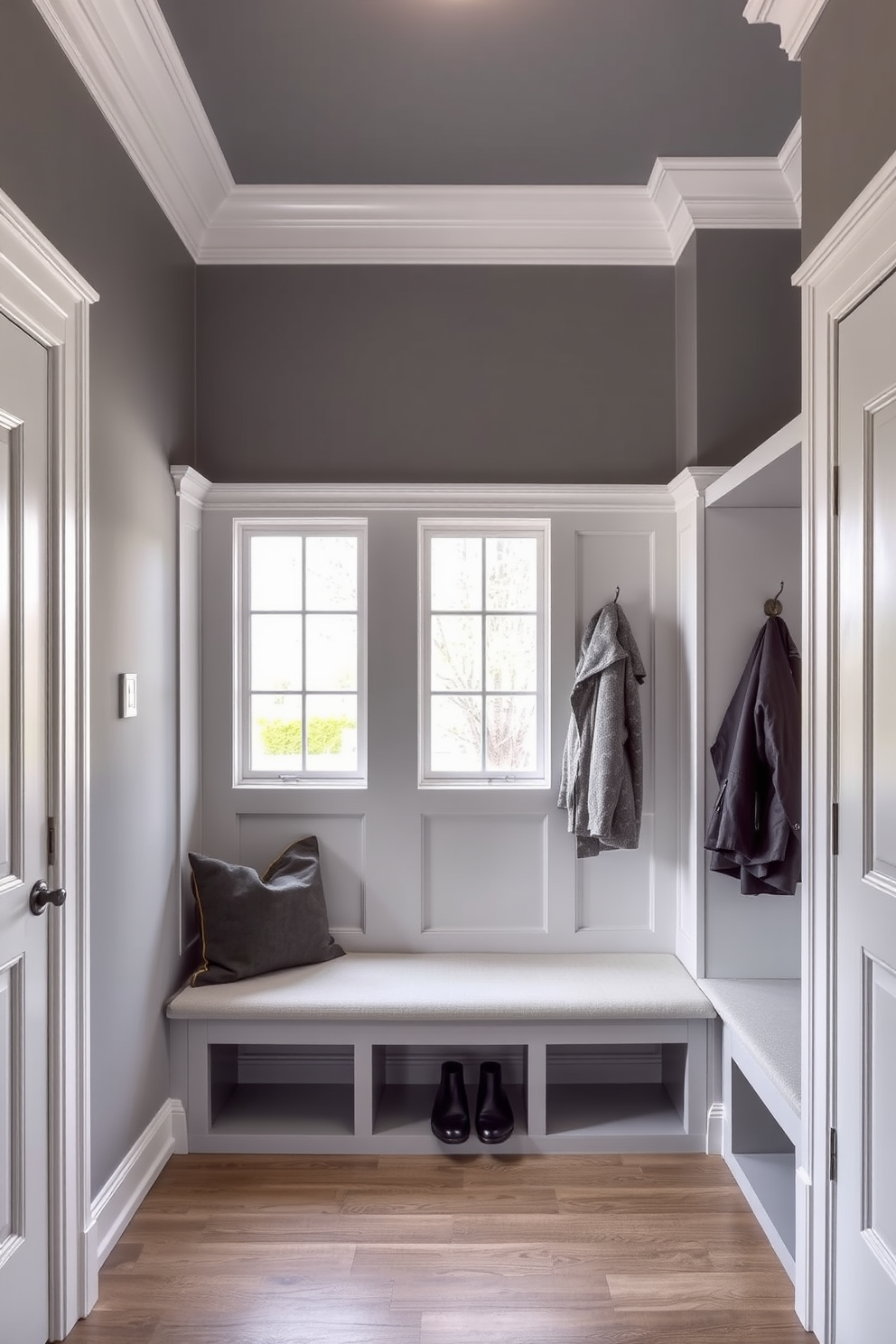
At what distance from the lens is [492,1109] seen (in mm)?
2602

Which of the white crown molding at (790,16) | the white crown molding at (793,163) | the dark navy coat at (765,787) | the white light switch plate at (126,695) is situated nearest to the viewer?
the white crown molding at (790,16)

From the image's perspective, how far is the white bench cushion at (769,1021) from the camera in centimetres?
210

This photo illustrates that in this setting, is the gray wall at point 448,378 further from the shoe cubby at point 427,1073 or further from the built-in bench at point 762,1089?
the shoe cubby at point 427,1073

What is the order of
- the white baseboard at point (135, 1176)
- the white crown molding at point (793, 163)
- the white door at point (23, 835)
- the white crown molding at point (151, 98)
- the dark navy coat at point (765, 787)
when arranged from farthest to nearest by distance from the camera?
the white crown molding at point (793, 163) → the dark navy coat at point (765, 787) → the white baseboard at point (135, 1176) → the white crown molding at point (151, 98) → the white door at point (23, 835)

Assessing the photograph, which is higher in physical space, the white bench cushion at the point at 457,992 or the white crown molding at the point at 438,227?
the white crown molding at the point at 438,227

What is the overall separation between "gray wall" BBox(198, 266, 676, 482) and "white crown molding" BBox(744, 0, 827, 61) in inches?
45.1

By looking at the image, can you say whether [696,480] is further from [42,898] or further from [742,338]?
[42,898]

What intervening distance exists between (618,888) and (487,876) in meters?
0.46

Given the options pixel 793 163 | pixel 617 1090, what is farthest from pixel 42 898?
pixel 793 163

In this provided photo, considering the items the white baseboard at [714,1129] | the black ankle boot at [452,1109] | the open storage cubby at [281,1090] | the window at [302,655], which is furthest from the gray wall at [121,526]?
the white baseboard at [714,1129]

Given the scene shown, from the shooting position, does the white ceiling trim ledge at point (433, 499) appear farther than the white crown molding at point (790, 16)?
Yes

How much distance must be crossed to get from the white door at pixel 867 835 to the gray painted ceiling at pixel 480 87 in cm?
112

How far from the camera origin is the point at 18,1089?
5.60 ft

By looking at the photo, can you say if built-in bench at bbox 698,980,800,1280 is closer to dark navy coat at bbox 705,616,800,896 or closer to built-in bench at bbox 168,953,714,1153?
built-in bench at bbox 168,953,714,1153
